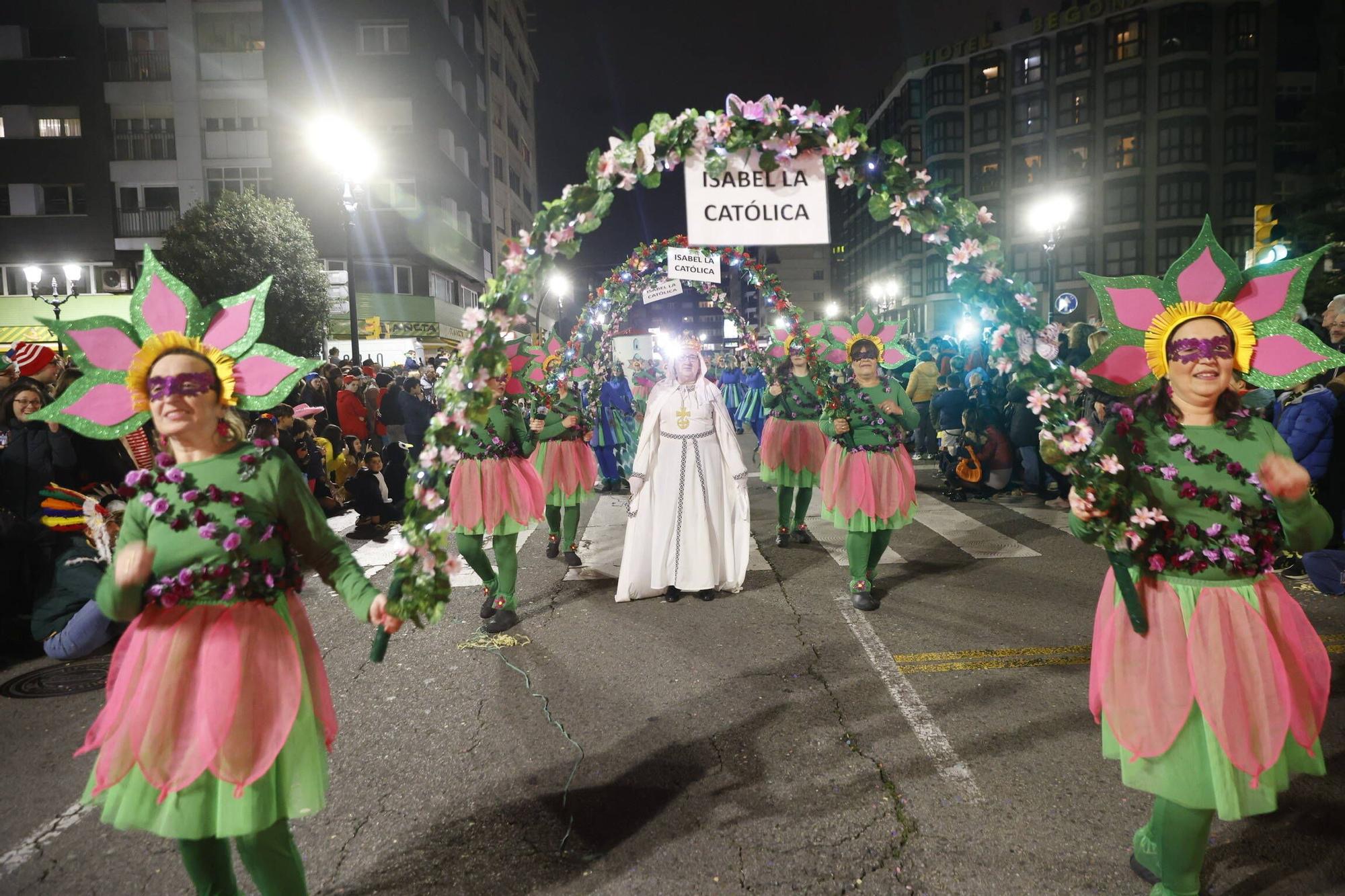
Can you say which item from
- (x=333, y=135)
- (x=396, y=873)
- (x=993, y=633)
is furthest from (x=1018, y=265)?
(x=396, y=873)

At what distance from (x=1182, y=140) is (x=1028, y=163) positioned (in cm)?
967

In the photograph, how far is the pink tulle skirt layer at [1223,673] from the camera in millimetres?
2635

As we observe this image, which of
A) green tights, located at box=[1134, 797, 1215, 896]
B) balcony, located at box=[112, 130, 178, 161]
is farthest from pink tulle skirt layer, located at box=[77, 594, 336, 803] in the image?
balcony, located at box=[112, 130, 178, 161]

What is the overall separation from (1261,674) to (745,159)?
2.88m

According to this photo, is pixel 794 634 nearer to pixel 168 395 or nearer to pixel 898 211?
pixel 898 211

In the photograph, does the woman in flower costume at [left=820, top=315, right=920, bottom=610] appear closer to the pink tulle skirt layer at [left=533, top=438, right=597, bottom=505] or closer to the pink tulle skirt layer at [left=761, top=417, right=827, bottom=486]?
the pink tulle skirt layer at [left=761, top=417, right=827, bottom=486]

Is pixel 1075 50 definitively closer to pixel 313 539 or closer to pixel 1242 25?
pixel 1242 25

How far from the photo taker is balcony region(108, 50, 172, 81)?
33.7 metres

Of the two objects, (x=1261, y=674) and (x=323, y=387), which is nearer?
(x=1261, y=674)

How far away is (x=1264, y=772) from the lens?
263 cm

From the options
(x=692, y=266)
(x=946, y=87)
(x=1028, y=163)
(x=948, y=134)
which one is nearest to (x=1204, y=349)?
(x=692, y=266)

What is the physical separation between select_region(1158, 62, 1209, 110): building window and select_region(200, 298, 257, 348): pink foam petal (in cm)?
5868

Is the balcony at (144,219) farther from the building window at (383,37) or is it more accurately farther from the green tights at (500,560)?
the green tights at (500,560)

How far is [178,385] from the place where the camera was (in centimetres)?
262
